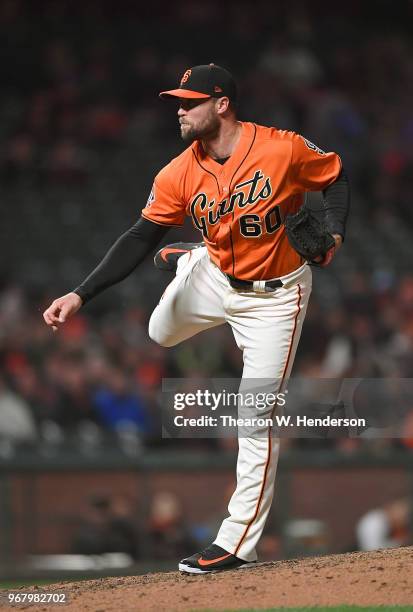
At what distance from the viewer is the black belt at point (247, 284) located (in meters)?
4.59

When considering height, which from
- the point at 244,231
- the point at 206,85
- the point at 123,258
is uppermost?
the point at 206,85

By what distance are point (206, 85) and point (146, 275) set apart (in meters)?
6.14

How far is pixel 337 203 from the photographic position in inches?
183

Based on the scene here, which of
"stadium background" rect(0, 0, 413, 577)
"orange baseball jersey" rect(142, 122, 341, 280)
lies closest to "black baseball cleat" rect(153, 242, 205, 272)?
"orange baseball jersey" rect(142, 122, 341, 280)

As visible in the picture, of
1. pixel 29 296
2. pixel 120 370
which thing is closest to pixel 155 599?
pixel 120 370

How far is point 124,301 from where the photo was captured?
1015 cm

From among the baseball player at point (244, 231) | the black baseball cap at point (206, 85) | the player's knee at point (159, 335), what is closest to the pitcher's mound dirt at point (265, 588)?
the baseball player at point (244, 231)

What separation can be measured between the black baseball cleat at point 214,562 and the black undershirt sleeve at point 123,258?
43.5 inches

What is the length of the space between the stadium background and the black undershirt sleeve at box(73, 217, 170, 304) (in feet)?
10.8

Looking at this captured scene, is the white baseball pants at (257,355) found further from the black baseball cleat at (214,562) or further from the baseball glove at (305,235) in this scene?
the baseball glove at (305,235)

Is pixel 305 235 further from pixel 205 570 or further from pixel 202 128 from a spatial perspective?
pixel 205 570

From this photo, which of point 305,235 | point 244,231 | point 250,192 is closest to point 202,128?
point 250,192

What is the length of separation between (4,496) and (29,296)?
7.54ft

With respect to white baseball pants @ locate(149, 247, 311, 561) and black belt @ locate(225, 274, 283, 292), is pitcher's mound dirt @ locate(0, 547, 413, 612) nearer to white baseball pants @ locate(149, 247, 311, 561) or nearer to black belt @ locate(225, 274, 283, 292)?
white baseball pants @ locate(149, 247, 311, 561)
